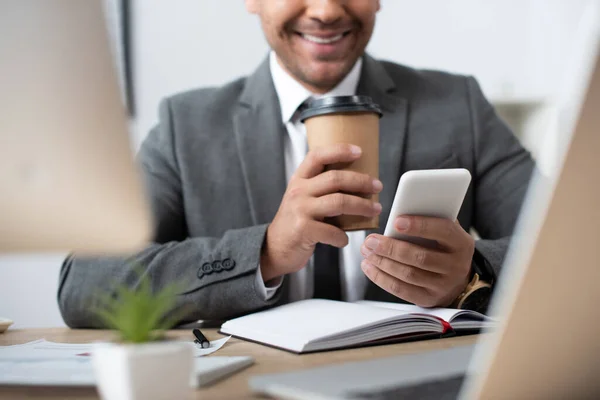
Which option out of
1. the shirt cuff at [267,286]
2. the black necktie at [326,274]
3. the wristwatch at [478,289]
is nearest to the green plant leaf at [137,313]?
the shirt cuff at [267,286]

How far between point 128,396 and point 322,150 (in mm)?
689

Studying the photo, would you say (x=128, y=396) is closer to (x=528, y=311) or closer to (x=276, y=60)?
(x=528, y=311)

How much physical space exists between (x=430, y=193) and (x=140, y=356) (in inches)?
23.5

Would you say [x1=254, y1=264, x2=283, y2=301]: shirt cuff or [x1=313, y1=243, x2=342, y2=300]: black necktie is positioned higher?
[x1=254, y1=264, x2=283, y2=301]: shirt cuff

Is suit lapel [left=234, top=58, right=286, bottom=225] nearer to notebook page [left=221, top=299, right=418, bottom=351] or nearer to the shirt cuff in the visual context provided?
the shirt cuff

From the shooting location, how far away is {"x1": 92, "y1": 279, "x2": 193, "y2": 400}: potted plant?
470mm

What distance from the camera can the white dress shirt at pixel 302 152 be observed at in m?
1.55

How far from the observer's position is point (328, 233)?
1.16 m

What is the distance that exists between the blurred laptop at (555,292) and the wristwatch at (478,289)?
2.33ft

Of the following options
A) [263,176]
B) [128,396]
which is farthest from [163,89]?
[128,396]

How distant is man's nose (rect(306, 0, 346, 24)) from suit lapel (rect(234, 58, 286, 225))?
8.1 inches

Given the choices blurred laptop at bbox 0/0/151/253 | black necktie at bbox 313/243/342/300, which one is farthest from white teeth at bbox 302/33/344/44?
blurred laptop at bbox 0/0/151/253

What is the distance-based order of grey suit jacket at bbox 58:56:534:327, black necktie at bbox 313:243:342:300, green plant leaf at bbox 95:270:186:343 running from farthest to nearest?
1. grey suit jacket at bbox 58:56:534:327
2. black necktie at bbox 313:243:342:300
3. green plant leaf at bbox 95:270:186:343

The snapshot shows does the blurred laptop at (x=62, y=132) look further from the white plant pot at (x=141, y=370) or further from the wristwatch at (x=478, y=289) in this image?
the wristwatch at (x=478, y=289)
